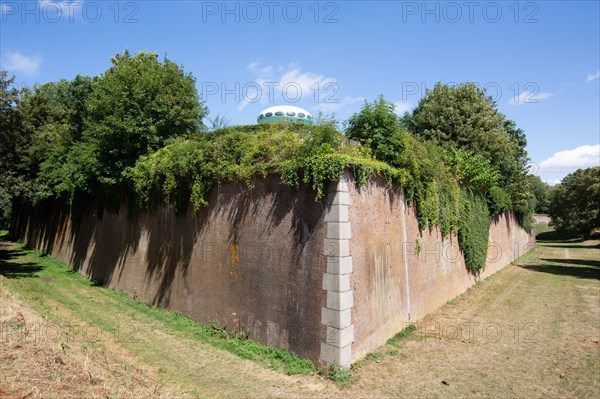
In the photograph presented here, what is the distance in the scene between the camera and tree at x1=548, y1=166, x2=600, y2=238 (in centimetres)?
4272

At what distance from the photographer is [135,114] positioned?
14.9 m

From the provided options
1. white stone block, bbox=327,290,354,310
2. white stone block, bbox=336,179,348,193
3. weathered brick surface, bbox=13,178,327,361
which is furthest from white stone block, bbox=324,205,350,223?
white stone block, bbox=327,290,354,310

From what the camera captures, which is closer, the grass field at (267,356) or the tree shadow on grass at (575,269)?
the grass field at (267,356)

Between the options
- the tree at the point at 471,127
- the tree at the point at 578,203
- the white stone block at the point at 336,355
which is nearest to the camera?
the white stone block at the point at 336,355

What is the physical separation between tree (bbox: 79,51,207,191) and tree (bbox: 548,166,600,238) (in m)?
44.8

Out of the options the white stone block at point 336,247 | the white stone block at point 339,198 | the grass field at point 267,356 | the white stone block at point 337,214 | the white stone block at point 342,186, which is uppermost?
the white stone block at point 342,186

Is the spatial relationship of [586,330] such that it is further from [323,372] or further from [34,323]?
[34,323]

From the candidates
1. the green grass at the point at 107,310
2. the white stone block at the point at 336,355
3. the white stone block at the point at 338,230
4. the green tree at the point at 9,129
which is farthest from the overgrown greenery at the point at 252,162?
the green tree at the point at 9,129

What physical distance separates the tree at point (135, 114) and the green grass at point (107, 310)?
190 inches

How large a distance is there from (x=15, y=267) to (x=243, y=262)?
57.4ft

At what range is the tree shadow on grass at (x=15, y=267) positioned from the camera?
56.9 feet

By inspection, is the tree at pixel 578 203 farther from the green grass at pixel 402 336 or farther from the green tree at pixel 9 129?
the green tree at pixel 9 129

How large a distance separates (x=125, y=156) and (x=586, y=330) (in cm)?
1730

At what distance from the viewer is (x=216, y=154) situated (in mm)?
10336
